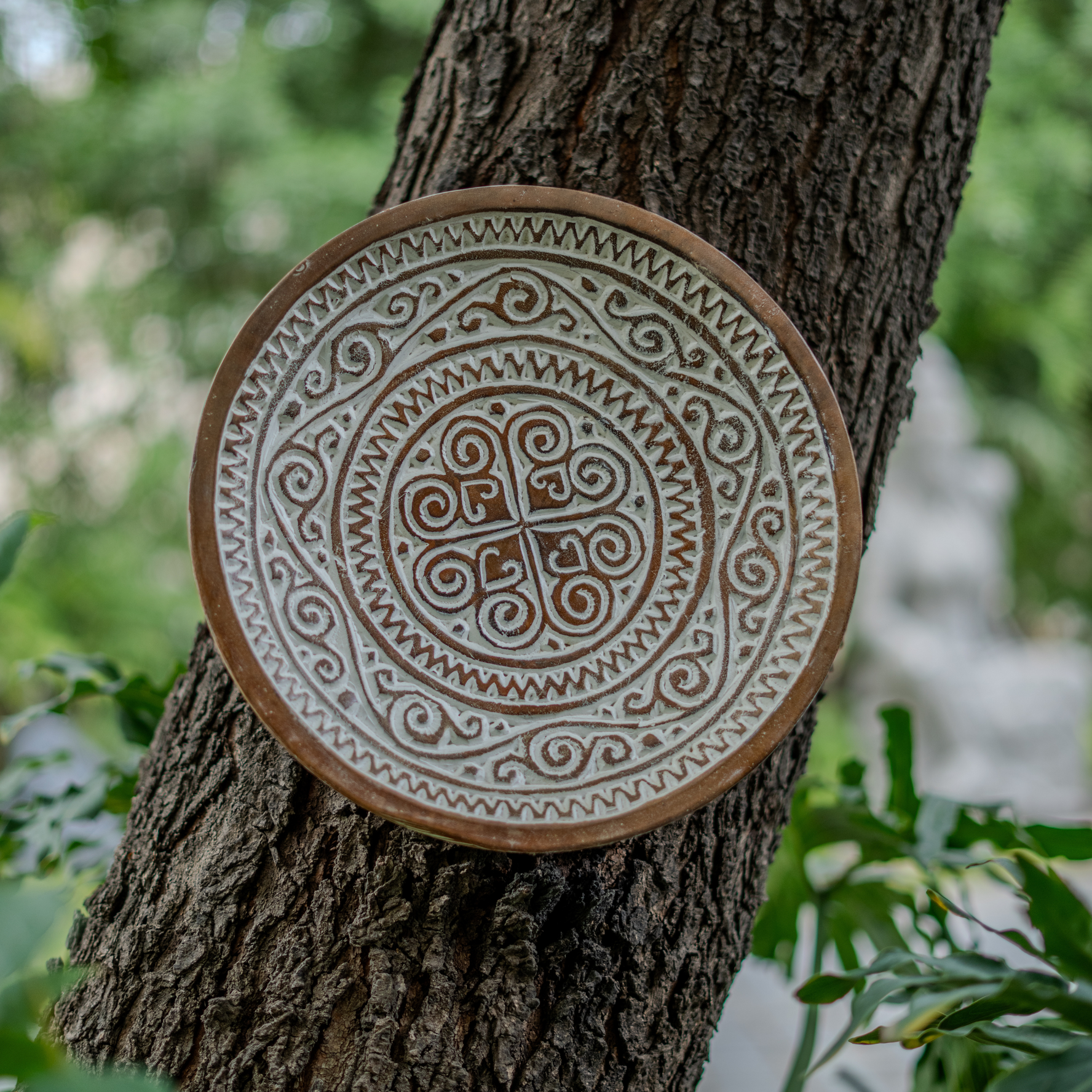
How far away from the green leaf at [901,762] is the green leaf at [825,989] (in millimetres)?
288

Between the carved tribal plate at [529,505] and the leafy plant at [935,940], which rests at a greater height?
the carved tribal plate at [529,505]

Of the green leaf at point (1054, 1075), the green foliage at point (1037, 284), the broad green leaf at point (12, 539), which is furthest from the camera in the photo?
the green foliage at point (1037, 284)

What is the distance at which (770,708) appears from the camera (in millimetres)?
730

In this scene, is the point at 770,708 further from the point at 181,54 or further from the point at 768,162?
the point at 181,54

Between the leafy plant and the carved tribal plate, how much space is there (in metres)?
0.23

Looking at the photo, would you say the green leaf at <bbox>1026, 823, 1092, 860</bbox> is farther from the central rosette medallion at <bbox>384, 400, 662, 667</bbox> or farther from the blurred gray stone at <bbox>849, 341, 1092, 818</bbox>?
the blurred gray stone at <bbox>849, 341, 1092, 818</bbox>

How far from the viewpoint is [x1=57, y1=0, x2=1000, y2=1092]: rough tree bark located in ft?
2.37

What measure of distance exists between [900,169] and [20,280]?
3.76 m

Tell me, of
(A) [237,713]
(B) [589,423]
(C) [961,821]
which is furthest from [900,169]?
(A) [237,713]

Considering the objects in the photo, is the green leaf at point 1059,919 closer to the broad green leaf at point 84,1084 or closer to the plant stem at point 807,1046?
the plant stem at point 807,1046

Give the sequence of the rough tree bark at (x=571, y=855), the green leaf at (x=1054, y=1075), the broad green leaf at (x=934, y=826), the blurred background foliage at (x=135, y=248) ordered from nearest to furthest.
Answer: the green leaf at (x=1054, y=1075), the rough tree bark at (x=571, y=855), the broad green leaf at (x=934, y=826), the blurred background foliage at (x=135, y=248)

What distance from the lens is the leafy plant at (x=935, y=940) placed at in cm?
64

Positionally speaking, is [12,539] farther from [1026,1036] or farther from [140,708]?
[1026,1036]

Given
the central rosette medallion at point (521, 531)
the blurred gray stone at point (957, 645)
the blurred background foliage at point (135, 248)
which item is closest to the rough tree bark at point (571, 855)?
the central rosette medallion at point (521, 531)
